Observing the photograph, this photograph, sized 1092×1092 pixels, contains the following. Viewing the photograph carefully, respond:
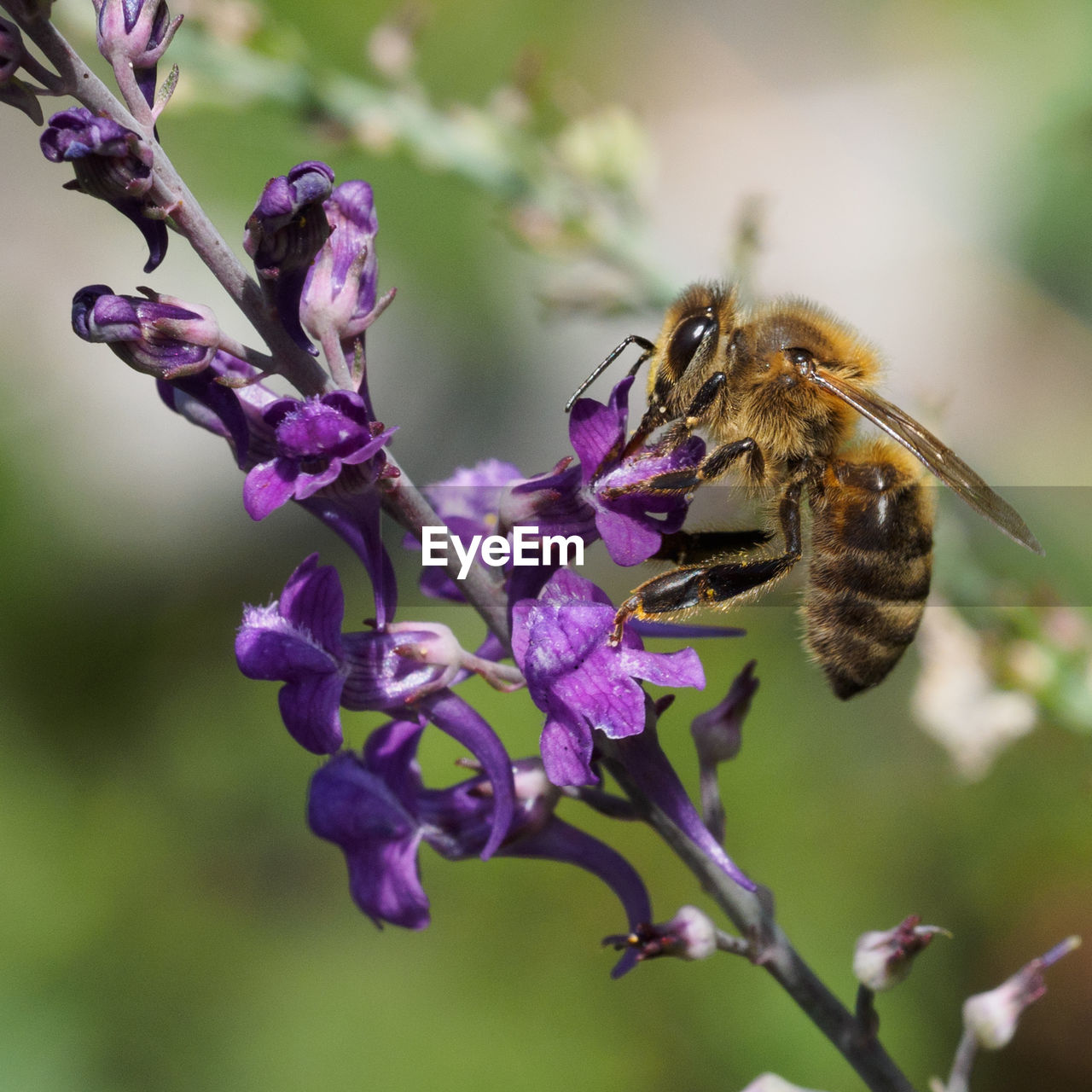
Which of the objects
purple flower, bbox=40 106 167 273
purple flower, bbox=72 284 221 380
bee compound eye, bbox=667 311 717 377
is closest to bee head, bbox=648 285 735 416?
bee compound eye, bbox=667 311 717 377

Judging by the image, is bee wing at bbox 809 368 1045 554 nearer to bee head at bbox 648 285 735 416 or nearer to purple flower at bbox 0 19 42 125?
bee head at bbox 648 285 735 416

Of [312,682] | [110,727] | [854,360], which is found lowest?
[312,682]

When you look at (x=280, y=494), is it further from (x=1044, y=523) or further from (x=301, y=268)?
(x=1044, y=523)

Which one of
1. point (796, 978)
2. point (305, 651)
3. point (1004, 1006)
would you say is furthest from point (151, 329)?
point (1004, 1006)

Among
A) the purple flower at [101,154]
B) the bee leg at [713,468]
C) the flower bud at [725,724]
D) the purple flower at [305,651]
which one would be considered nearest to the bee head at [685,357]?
the bee leg at [713,468]

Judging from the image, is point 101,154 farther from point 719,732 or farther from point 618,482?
point 719,732

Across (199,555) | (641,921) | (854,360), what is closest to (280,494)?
(641,921)

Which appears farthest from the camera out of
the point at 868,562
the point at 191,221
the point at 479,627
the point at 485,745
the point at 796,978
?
the point at 479,627
